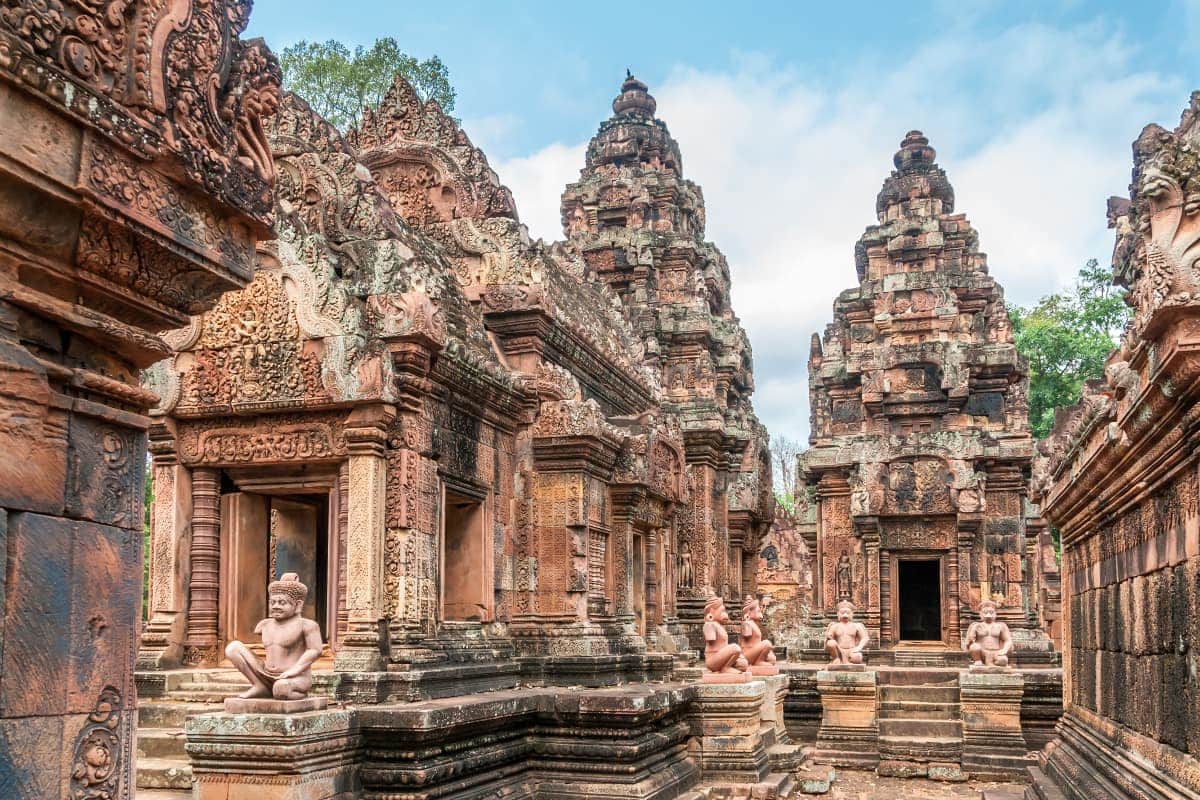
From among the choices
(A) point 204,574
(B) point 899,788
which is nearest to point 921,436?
(B) point 899,788

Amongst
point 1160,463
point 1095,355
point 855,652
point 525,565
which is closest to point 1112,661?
point 1160,463

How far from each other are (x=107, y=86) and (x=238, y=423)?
625 centimetres

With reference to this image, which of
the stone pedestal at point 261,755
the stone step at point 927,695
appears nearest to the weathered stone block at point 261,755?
the stone pedestal at point 261,755

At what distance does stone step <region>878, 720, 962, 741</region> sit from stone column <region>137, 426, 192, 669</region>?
34.8 feet

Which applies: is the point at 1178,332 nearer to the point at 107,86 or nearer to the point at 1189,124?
the point at 1189,124

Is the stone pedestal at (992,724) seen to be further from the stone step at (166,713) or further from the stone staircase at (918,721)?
the stone step at (166,713)

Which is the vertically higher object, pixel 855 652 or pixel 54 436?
pixel 54 436

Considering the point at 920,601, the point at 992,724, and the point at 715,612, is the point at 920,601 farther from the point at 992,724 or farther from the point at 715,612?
the point at 715,612

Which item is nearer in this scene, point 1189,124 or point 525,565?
point 1189,124

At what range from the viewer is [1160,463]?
18.2ft

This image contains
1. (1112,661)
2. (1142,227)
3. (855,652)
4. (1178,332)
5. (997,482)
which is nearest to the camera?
(1178,332)

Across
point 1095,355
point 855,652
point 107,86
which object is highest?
point 1095,355

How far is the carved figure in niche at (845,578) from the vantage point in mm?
21078

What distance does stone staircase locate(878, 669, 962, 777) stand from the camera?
15.4 m
